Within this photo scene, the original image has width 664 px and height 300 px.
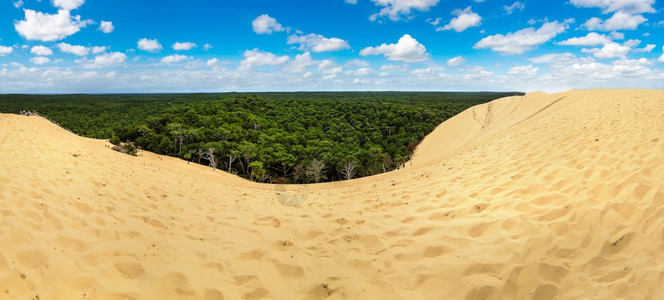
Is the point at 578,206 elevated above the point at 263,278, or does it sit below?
above

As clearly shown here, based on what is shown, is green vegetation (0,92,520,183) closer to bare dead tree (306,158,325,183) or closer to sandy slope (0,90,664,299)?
bare dead tree (306,158,325,183)

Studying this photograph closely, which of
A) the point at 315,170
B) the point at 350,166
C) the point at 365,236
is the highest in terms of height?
the point at 365,236

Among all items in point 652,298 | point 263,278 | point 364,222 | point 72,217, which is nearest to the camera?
point 652,298

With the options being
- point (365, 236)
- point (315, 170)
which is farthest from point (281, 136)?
point (365, 236)

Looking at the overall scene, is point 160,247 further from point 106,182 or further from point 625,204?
point 625,204

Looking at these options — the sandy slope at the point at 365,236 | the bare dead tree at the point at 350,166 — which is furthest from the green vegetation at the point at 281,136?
the sandy slope at the point at 365,236

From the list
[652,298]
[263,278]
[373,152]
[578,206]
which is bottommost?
[373,152]

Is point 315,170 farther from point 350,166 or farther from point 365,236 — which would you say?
point 365,236

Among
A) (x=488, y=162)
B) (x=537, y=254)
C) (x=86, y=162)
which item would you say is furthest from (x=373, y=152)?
(x=537, y=254)
